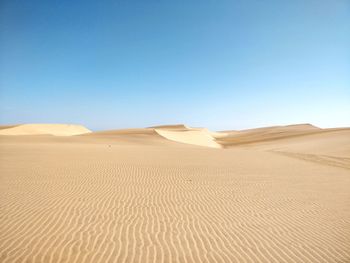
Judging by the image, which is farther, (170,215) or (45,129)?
(45,129)

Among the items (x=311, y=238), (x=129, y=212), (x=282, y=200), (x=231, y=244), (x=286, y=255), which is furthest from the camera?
(x=282, y=200)

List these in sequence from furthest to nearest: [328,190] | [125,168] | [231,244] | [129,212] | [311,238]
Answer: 1. [125,168]
2. [328,190]
3. [129,212]
4. [311,238]
5. [231,244]

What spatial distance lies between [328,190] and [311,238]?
511cm

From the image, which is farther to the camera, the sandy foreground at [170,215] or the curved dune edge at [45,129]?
the curved dune edge at [45,129]

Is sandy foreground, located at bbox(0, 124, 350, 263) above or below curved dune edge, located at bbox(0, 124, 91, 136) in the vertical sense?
below

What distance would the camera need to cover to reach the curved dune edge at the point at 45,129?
54844mm

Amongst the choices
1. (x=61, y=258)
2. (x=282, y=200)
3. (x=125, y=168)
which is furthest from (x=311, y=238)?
(x=125, y=168)

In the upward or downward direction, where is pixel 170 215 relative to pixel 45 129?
downward

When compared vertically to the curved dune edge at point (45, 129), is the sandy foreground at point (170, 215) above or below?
below

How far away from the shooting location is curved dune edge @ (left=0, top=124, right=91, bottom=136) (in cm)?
5484

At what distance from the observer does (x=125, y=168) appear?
12844 mm

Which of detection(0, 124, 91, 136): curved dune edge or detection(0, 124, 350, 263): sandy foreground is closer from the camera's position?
detection(0, 124, 350, 263): sandy foreground

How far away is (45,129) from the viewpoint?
214ft

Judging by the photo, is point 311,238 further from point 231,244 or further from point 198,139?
point 198,139
